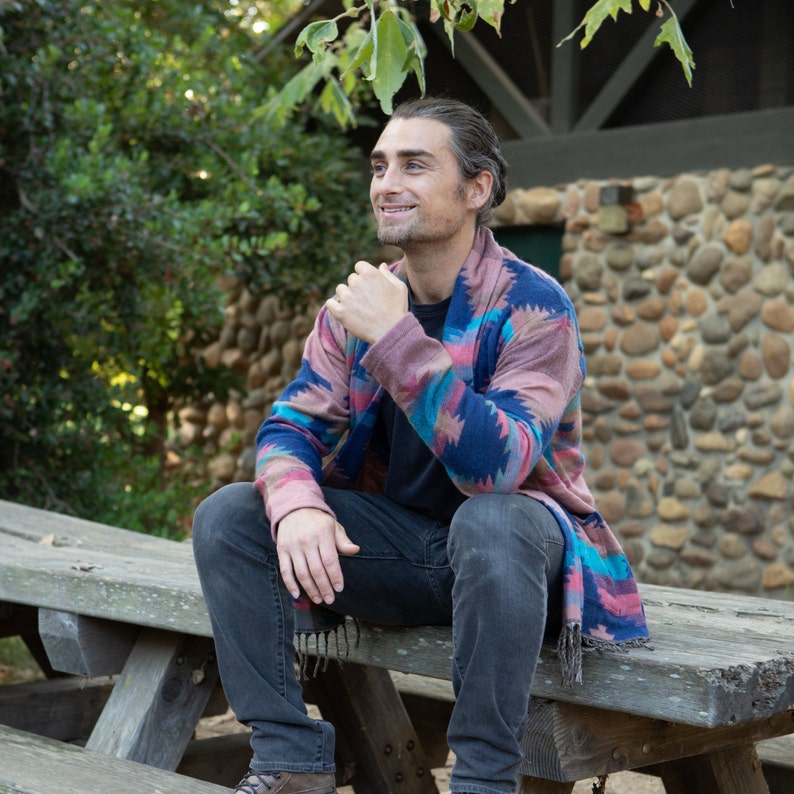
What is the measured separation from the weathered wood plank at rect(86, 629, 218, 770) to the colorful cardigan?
56 cm

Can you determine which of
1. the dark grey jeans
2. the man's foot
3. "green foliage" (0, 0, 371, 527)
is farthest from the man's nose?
"green foliage" (0, 0, 371, 527)

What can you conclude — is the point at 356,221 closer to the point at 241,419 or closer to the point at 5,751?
the point at 241,419

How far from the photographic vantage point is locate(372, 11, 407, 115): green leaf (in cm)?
228

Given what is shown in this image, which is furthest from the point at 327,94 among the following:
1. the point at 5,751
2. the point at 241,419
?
the point at 241,419

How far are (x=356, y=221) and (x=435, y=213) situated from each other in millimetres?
5201

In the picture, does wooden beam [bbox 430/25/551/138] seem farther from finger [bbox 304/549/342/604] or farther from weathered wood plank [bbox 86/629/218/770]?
finger [bbox 304/549/342/604]

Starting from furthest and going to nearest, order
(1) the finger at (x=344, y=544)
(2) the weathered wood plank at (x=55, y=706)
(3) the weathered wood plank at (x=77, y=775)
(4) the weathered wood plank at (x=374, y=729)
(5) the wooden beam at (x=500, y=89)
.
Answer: (5) the wooden beam at (x=500, y=89) → (2) the weathered wood plank at (x=55, y=706) → (4) the weathered wood plank at (x=374, y=729) → (3) the weathered wood plank at (x=77, y=775) → (1) the finger at (x=344, y=544)

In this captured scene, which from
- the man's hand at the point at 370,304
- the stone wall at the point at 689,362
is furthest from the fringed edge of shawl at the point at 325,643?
the stone wall at the point at 689,362

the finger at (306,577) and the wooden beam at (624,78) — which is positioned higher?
the wooden beam at (624,78)

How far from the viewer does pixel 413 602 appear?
2.12 m

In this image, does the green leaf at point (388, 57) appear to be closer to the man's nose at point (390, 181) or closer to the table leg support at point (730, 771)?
the man's nose at point (390, 181)

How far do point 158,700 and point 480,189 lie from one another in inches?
52.0

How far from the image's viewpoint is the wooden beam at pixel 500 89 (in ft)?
22.7

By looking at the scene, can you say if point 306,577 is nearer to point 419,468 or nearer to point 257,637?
point 257,637
